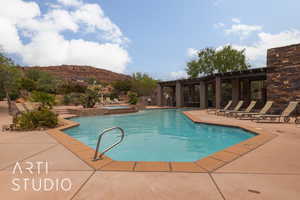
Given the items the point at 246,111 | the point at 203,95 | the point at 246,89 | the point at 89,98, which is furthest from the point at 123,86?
the point at 246,111

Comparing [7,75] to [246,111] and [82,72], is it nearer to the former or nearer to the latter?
[246,111]

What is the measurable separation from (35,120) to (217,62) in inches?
1026

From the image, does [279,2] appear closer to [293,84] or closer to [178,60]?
[293,84]

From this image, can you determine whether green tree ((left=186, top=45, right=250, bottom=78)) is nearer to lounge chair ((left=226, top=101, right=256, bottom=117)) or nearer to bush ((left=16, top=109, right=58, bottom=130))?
lounge chair ((left=226, top=101, right=256, bottom=117))

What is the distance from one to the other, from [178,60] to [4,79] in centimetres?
2641

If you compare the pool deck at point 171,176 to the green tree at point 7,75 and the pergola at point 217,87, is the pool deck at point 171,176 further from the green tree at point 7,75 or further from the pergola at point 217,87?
the green tree at point 7,75

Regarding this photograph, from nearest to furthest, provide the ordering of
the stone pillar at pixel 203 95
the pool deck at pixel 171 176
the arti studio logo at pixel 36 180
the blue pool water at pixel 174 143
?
the pool deck at pixel 171 176
the arti studio logo at pixel 36 180
the blue pool water at pixel 174 143
the stone pillar at pixel 203 95

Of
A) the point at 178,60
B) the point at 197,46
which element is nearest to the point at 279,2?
the point at 197,46

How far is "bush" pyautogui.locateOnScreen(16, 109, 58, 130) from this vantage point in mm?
5789

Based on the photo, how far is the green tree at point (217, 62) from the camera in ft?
80.7

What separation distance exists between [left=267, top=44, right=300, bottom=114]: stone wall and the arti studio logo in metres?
11.5

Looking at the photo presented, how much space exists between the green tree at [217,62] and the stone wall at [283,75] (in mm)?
16092

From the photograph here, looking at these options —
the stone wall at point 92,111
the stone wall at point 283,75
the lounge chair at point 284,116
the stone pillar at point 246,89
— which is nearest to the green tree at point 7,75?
the stone wall at point 92,111

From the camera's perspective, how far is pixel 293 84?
352 inches
